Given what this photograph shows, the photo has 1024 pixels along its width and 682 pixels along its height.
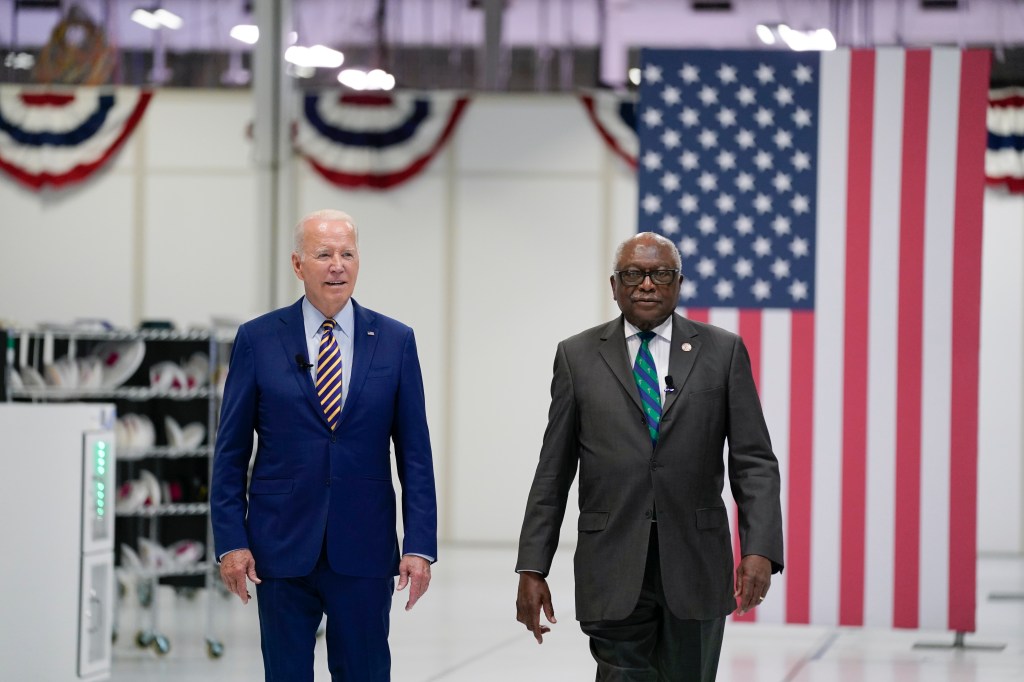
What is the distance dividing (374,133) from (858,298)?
695 centimetres

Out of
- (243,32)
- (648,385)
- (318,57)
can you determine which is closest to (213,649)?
(648,385)

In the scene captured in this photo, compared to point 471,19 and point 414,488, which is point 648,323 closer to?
point 414,488

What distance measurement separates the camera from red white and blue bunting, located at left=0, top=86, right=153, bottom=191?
43.1 ft

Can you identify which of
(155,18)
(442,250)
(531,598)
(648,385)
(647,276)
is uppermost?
(155,18)

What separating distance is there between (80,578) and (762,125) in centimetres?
384

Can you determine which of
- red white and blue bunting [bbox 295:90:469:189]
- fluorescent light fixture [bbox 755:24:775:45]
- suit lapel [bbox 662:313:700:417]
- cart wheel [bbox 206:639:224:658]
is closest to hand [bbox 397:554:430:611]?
suit lapel [bbox 662:313:700:417]

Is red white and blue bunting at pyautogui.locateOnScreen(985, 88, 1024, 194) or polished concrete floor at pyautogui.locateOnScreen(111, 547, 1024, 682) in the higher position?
red white and blue bunting at pyautogui.locateOnScreen(985, 88, 1024, 194)

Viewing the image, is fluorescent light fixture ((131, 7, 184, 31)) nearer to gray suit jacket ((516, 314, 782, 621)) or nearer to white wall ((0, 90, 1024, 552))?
white wall ((0, 90, 1024, 552))

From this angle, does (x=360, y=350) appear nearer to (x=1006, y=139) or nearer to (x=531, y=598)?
(x=531, y=598)

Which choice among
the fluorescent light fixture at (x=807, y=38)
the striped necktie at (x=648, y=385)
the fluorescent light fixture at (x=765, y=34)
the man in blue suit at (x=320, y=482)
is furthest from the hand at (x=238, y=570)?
the fluorescent light fixture at (x=765, y=34)

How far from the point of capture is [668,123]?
7.38m

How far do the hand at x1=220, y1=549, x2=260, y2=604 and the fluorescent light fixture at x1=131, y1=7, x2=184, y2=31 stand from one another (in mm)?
10563

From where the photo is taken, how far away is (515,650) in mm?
7488

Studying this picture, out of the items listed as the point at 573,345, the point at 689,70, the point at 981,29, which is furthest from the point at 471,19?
the point at 573,345
